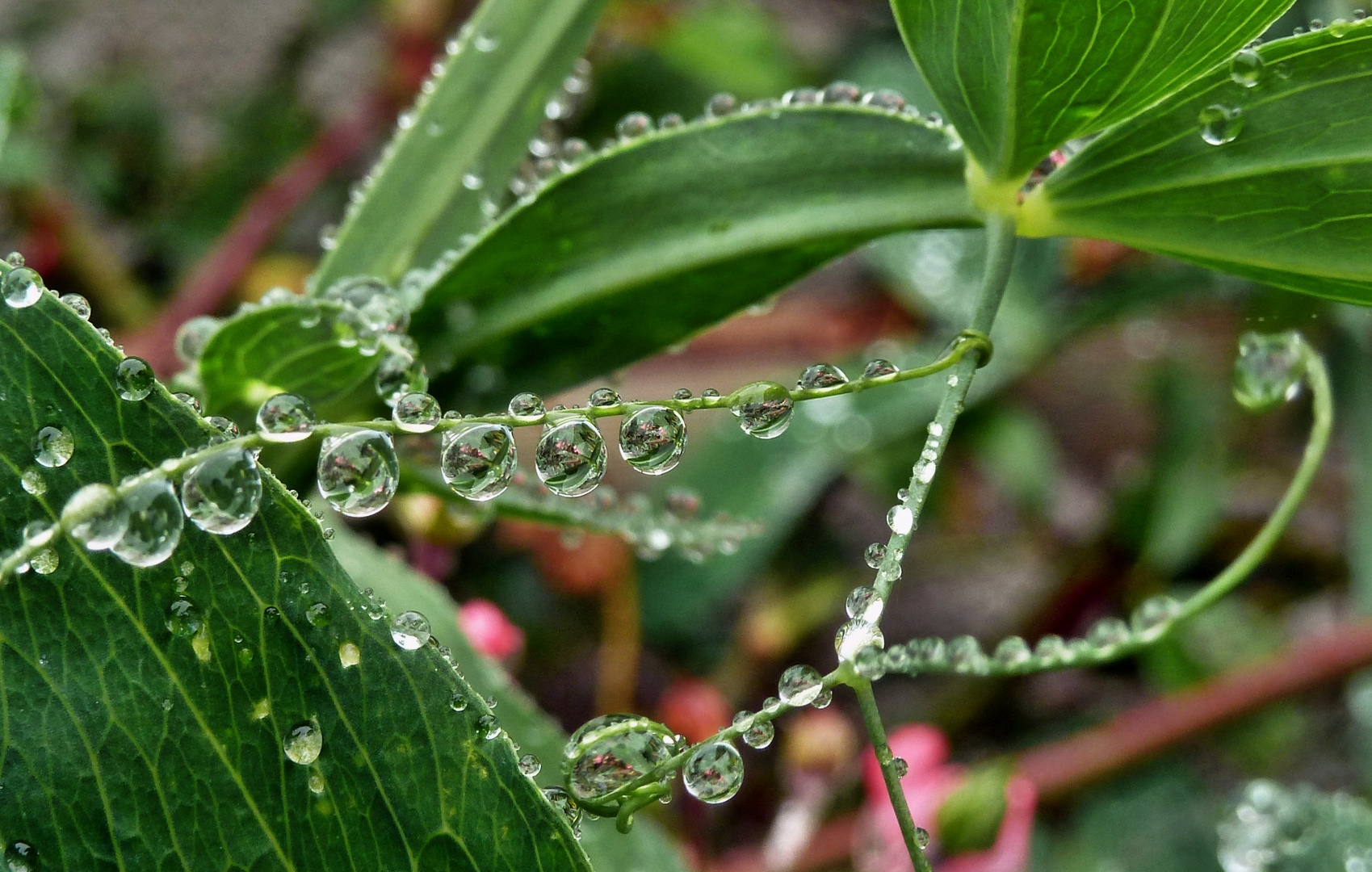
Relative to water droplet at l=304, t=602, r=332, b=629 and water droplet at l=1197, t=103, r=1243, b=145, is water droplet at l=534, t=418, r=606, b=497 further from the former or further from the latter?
water droplet at l=1197, t=103, r=1243, b=145

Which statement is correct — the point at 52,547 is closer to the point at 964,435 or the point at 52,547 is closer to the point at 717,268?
the point at 717,268

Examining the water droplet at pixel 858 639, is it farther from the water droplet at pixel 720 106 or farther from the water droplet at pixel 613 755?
the water droplet at pixel 720 106

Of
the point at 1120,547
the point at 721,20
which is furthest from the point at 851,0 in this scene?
the point at 1120,547

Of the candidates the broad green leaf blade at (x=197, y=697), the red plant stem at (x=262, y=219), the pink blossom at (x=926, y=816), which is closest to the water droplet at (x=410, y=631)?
the broad green leaf blade at (x=197, y=697)

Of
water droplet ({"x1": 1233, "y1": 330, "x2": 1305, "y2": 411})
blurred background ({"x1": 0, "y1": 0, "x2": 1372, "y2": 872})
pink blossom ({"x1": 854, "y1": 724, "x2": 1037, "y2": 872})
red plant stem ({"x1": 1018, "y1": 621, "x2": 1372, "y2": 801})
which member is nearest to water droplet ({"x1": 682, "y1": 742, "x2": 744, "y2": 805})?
water droplet ({"x1": 1233, "y1": 330, "x2": 1305, "y2": 411})

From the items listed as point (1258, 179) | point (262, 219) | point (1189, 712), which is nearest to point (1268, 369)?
point (1258, 179)
